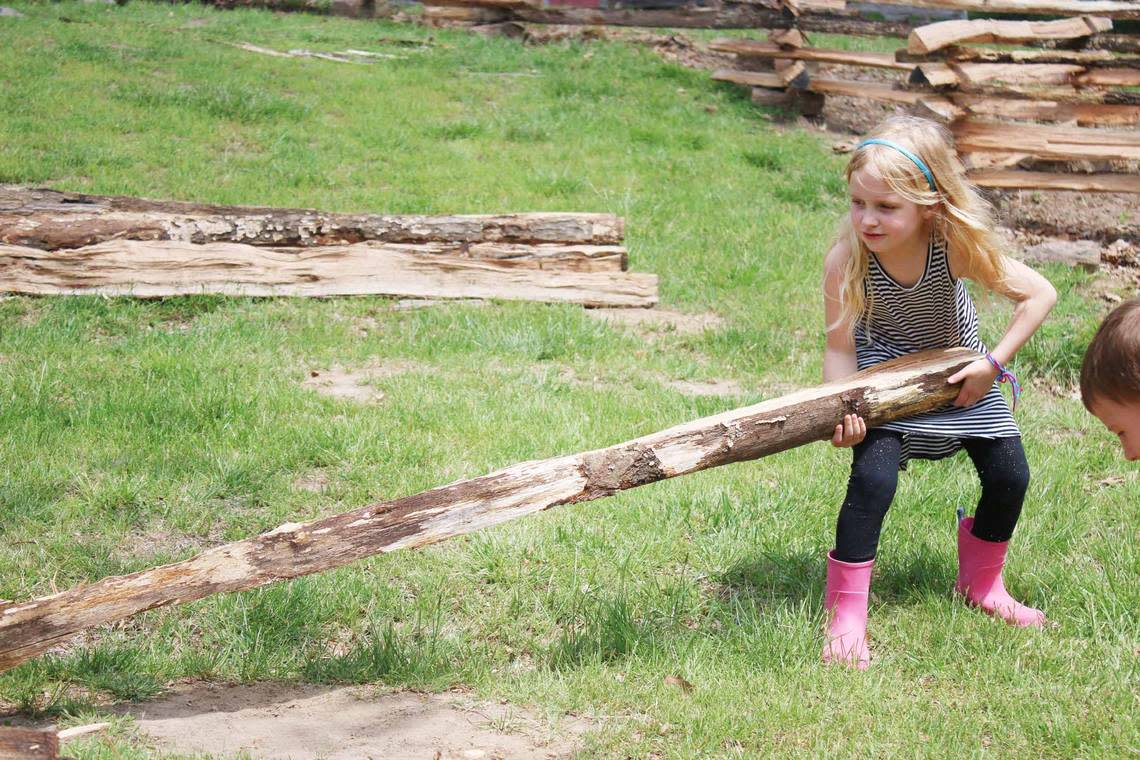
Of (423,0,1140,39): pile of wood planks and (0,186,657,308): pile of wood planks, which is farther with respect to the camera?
(423,0,1140,39): pile of wood planks

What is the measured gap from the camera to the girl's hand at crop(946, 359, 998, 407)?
11.2 ft

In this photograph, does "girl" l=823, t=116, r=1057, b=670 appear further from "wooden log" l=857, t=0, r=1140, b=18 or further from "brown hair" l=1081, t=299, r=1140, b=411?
"wooden log" l=857, t=0, r=1140, b=18

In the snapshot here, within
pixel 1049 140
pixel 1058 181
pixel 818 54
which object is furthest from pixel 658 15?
pixel 1058 181

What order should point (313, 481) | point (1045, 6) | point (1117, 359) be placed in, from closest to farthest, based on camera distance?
point (1117, 359) < point (313, 481) < point (1045, 6)

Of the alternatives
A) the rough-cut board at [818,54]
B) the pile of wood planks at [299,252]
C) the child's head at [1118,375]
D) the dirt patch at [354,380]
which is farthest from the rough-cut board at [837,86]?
the child's head at [1118,375]

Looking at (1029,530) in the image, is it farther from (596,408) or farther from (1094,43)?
(1094,43)

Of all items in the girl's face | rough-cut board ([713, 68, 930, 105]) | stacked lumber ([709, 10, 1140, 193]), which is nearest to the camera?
the girl's face

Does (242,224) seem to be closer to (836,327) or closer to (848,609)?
(836,327)

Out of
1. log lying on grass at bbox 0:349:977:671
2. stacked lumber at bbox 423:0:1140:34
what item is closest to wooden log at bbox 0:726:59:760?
log lying on grass at bbox 0:349:977:671

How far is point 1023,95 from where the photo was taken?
10102 mm

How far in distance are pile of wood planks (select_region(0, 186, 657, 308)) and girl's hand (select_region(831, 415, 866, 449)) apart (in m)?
A: 3.59

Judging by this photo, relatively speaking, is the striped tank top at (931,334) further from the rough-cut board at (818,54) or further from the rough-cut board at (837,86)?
the rough-cut board at (818,54)

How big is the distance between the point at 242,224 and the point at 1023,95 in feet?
24.3

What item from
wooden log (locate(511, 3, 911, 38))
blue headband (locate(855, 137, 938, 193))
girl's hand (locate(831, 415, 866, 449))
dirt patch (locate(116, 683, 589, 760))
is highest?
wooden log (locate(511, 3, 911, 38))
